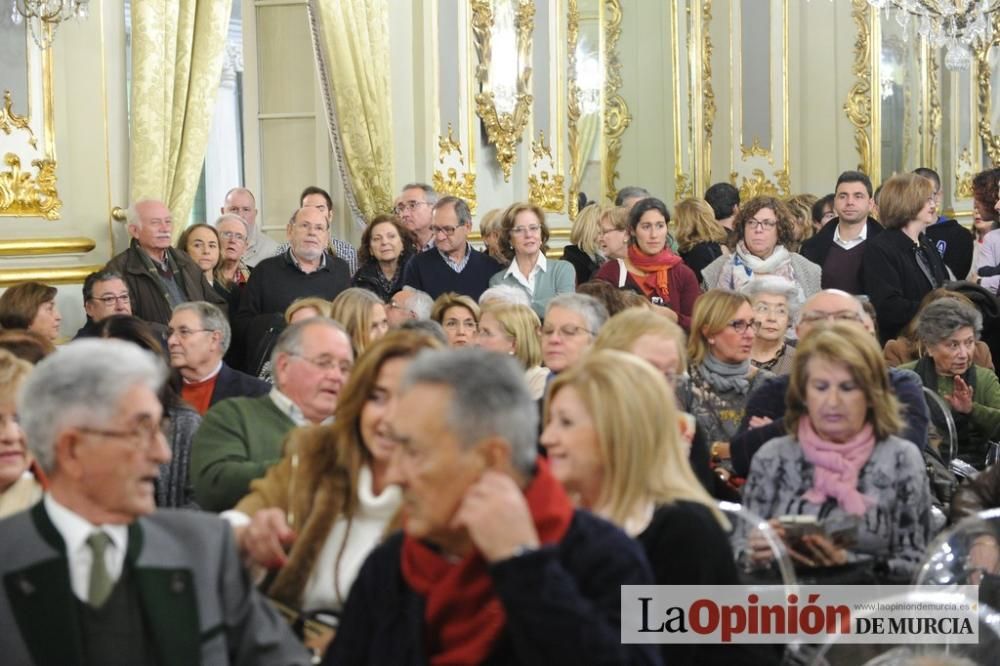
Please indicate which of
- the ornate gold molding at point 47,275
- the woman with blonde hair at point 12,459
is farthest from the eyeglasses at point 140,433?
the ornate gold molding at point 47,275

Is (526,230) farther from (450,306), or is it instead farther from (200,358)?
(200,358)

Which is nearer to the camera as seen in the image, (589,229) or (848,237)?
(848,237)

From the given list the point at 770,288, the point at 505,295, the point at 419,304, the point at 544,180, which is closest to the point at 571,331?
the point at 770,288

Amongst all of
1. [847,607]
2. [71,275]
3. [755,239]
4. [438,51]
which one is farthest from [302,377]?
[438,51]

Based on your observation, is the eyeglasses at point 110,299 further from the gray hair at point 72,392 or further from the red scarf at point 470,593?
the red scarf at point 470,593

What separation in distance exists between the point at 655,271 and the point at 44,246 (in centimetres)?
286

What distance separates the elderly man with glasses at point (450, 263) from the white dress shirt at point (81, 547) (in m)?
5.39

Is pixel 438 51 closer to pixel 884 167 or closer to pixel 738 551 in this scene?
pixel 884 167

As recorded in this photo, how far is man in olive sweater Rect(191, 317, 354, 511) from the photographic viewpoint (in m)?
4.26

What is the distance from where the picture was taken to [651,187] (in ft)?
45.5

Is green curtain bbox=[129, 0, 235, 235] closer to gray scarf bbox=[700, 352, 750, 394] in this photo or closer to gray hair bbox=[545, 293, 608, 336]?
gray hair bbox=[545, 293, 608, 336]

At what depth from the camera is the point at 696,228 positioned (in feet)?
30.2

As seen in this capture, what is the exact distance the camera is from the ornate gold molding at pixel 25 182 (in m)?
7.23

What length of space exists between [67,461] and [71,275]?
16.0 ft
